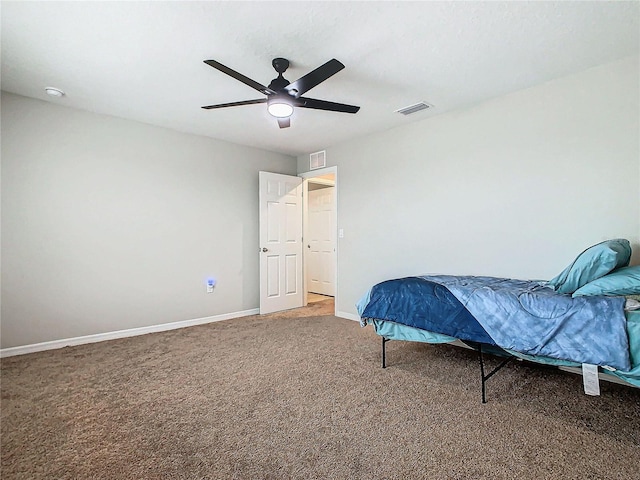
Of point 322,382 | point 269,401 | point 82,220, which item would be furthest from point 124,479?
point 82,220

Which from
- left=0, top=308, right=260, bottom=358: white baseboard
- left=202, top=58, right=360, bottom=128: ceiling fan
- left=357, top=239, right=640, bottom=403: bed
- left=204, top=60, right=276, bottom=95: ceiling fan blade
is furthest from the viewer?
left=0, top=308, right=260, bottom=358: white baseboard

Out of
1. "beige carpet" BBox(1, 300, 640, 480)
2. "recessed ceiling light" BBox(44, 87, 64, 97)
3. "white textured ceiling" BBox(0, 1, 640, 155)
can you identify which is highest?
"white textured ceiling" BBox(0, 1, 640, 155)

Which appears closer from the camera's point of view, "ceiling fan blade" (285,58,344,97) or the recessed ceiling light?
"ceiling fan blade" (285,58,344,97)

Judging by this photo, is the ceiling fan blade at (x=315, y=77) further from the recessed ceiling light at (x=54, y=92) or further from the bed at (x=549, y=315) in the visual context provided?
the recessed ceiling light at (x=54, y=92)

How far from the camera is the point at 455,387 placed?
2408mm

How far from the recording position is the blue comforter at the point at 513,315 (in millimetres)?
1752

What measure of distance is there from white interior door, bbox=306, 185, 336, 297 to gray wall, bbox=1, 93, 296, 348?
6.59ft

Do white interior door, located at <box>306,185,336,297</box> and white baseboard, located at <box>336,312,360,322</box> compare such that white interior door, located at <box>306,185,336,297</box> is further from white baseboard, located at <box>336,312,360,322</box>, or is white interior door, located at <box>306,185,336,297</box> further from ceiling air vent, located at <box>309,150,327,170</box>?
white baseboard, located at <box>336,312,360,322</box>

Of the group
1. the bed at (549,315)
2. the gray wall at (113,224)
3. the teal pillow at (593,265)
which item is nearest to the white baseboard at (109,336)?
the gray wall at (113,224)

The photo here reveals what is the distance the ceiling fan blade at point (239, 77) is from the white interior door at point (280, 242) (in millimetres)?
2507

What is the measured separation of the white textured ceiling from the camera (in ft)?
→ 6.45

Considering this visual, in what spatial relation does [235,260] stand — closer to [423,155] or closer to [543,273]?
[423,155]

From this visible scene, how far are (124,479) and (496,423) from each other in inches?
79.7

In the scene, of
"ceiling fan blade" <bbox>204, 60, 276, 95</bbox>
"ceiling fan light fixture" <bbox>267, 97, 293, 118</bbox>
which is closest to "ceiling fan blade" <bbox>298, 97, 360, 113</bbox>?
"ceiling fan light fixture" <bbox>267, 97, 293, 118</bbox>
